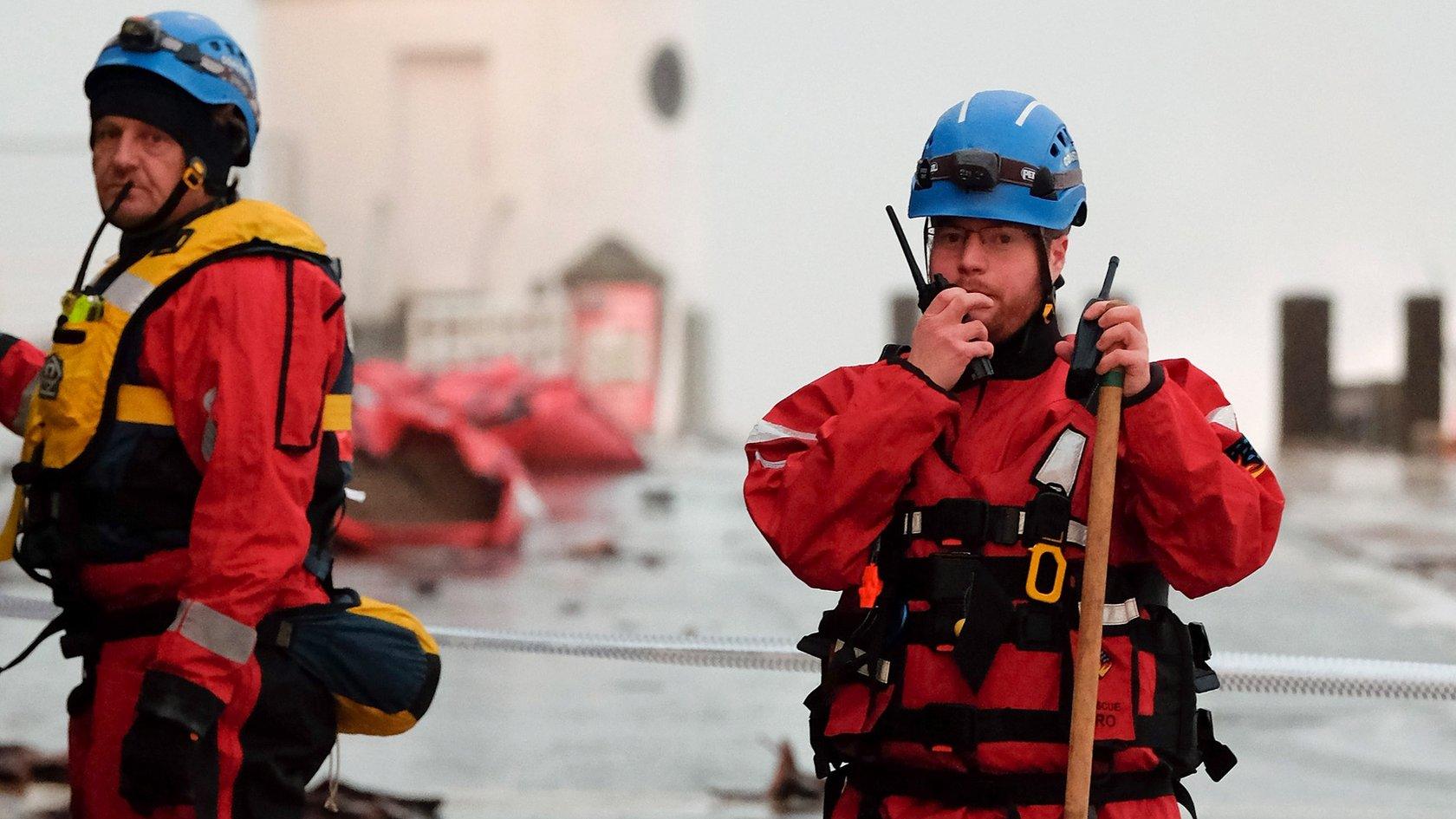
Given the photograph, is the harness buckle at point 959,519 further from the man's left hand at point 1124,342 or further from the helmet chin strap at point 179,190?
the helmet chin strap at point 179,190

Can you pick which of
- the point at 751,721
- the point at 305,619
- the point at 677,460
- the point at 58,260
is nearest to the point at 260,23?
the point at 677,460

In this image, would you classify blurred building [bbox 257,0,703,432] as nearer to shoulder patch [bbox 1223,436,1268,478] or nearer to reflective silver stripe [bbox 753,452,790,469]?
reflective silver stripe [bbox 753,452,790,469]

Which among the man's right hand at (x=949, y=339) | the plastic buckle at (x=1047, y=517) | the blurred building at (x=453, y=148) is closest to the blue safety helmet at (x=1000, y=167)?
the man's right hand at (x=949, y=339)

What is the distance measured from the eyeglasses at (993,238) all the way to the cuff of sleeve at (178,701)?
4.45 feet

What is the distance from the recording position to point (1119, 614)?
2930mm

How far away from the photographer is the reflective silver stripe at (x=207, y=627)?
122 inches

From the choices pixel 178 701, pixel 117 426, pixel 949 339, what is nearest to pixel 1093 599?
pixel 949 339

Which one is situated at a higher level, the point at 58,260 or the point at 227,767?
the point at 58,260

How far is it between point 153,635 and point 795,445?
1.14 metres

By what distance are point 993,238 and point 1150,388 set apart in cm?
35

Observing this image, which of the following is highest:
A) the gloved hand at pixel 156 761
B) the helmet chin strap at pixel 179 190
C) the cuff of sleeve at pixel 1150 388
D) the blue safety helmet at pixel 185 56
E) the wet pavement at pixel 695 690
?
the blue safety helmet at pixel 185 56

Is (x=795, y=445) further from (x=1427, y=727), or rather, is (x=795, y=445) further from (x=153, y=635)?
(x=1427, y=727)

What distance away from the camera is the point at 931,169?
9.82 feet

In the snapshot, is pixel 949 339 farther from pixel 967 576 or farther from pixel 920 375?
pixel 967 576
